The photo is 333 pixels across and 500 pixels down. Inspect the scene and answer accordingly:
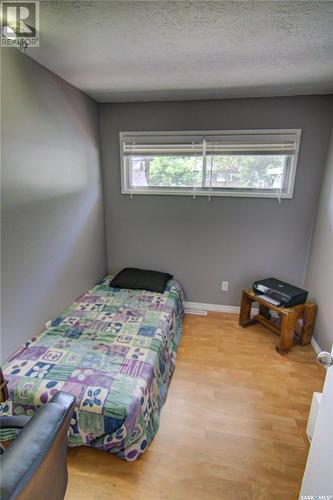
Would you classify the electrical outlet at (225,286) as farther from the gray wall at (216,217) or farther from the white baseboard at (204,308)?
the white baseboard at (204,308)

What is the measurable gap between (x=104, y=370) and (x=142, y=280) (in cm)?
126

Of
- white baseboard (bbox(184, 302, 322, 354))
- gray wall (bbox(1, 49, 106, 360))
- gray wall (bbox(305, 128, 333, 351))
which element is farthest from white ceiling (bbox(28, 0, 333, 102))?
white baseboard (bbox(184, 302, 322, 354))

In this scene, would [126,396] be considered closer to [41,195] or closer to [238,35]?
[41,195]

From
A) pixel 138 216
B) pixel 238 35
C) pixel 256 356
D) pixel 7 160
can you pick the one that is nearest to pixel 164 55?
pixel 238 35

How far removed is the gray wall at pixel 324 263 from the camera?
2225 mm

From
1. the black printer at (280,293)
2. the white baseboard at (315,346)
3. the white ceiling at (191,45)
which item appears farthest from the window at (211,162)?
the white baseboard at (315,346)

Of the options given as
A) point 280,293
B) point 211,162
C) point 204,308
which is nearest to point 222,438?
point 280,293

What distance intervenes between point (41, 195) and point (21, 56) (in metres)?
0.88

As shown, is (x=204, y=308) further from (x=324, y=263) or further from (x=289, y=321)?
(x=324, y=263)

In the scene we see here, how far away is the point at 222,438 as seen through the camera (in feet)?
5.24

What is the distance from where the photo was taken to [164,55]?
164 cm

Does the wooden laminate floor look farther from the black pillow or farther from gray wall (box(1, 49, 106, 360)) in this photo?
gray wall (box(1, 49, 106, 360))

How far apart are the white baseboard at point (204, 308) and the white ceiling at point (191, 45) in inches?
88.1

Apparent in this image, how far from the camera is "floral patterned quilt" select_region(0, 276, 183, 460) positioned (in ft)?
4.70
